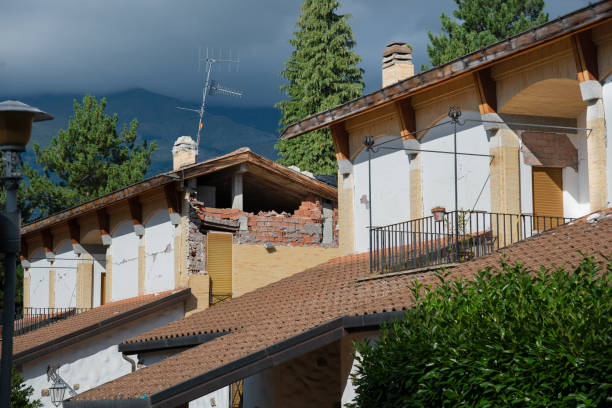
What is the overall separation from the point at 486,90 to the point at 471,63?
904 millimetres

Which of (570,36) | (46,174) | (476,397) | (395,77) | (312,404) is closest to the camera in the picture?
(476,397)

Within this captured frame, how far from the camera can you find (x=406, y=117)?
1830 cm

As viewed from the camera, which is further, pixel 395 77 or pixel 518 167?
pixel 395 77

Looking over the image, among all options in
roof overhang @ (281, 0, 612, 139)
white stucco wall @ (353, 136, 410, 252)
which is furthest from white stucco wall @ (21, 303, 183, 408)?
roof overhang @ (281, 0, 612, 139)

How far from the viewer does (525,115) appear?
54.0 feet

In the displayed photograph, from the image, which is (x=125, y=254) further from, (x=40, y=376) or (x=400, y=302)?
(x=400, y=302)

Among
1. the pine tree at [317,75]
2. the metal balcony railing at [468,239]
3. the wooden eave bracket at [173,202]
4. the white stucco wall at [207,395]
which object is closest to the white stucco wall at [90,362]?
the white stucco wall at [207,395]

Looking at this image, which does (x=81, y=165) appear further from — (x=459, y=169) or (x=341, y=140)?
(x=459, y=169)

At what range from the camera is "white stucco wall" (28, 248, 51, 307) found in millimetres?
30875

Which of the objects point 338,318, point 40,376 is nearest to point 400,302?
point 338,318

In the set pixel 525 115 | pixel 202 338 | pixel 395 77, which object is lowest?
pixel 202 338

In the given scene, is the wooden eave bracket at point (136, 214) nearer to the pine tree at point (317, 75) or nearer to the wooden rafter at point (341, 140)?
the wooden rafter at point (341, 140)

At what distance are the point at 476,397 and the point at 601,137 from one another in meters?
7.97

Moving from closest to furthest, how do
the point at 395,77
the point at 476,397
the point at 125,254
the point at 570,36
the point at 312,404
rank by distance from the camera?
1. the point at 476,397
2. the point at 570,36
3. the point at 312,404
4. the point at 395,77
5. the point at 125,254
